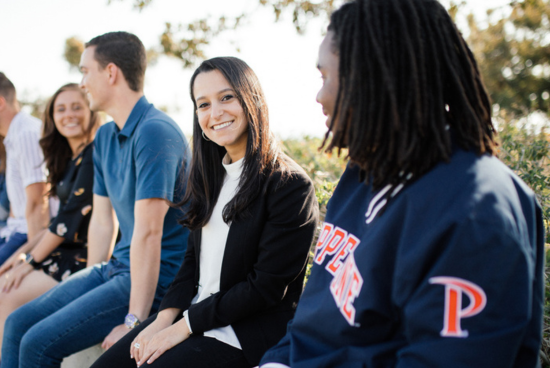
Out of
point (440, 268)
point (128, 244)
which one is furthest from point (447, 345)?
point (128, 244)

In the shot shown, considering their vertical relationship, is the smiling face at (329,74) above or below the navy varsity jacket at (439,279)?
above

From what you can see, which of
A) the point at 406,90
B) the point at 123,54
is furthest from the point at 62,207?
the point at 406,90

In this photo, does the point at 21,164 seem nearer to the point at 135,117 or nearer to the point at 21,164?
the point at 21,164

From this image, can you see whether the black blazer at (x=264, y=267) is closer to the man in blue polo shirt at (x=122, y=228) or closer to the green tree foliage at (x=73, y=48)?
the man in blue polo shirt at (x=122, y=228)

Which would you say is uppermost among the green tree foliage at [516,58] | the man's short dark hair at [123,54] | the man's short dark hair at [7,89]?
the man's short dark hair at [7,89]

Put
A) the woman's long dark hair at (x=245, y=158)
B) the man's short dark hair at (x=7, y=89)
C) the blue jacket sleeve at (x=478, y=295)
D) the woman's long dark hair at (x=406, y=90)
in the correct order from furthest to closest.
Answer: the man's short dark hair at (x=7, y=89) → the woman's long dark hair at (x=245, y=158) → the woman's long dark hair at (x=406, y=90) → the blue jacket sleeve at (x=478, y=295)

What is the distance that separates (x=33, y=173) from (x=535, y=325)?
431cm

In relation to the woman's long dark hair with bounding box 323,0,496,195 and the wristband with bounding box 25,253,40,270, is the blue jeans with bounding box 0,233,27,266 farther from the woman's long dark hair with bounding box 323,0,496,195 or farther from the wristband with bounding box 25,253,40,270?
the woman's long dark hair with bounding box 323,0,496,195

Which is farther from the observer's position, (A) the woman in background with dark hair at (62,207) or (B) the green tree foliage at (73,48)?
(B) the green tree foliage at (73,48)

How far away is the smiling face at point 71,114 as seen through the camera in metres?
4.14

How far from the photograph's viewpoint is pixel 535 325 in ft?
4.02

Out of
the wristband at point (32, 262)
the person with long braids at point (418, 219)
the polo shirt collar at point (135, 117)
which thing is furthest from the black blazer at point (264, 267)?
the wristband at point (32, 262)

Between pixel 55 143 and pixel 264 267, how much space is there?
300cm

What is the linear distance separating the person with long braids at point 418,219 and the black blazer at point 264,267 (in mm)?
621
